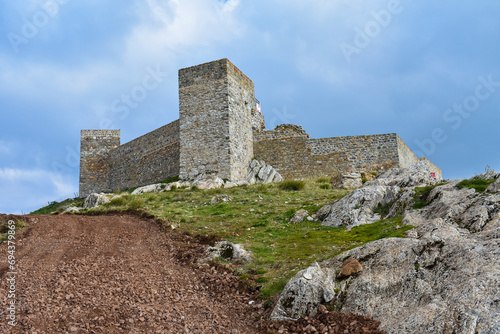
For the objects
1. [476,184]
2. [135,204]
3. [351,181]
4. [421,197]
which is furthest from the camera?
[351,181]

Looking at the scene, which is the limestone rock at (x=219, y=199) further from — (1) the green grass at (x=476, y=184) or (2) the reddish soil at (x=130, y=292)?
(1) the green grass at (x=476, y=184)

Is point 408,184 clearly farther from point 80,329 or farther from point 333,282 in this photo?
point 80,329

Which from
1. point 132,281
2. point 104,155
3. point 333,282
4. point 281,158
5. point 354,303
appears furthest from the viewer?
point 104,155

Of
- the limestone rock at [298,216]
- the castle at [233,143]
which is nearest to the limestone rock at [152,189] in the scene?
the castle at [233,143]

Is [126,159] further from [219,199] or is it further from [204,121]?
[219,199]

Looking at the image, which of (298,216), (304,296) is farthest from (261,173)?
(304,296)

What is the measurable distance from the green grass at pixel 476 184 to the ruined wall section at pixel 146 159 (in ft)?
62.2

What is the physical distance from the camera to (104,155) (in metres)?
34.8

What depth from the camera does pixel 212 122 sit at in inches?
969

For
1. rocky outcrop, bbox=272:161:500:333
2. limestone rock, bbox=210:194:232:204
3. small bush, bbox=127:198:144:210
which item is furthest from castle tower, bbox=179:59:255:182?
rocky outcrop, bbox=272:161:500:333

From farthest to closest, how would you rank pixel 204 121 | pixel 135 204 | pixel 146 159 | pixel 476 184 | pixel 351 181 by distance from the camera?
pixel 146 159 < pixel 204 121 < pixel 351 181 < pixel 135 204 < pixel 476 184

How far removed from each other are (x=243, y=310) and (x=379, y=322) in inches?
105

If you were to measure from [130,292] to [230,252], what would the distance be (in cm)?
292

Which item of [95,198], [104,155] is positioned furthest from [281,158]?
[104,155]
